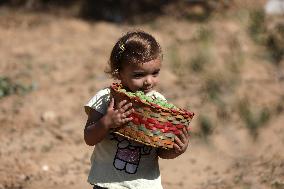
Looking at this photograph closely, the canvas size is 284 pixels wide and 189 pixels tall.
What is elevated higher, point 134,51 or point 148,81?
point 134,51

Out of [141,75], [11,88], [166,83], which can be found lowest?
[141,75]

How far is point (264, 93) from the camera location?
6.32 m

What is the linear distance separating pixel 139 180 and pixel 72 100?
3853 millimetres

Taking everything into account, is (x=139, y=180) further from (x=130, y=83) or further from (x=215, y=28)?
(x=215, y=28)

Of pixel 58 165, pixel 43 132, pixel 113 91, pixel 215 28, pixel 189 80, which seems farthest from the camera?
pixel 215 28

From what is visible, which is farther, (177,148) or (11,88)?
(11,88)

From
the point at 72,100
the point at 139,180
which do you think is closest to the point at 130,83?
the point at 139,180

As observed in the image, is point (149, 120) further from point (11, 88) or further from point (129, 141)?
point (11, 88)

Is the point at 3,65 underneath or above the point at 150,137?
above

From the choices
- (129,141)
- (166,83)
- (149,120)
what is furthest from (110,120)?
(166,83)

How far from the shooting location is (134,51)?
2.48 metres

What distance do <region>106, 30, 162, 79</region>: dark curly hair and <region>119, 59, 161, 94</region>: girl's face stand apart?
0.02 meters

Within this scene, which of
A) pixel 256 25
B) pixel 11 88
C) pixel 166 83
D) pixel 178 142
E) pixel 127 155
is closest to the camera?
pixel 178 142

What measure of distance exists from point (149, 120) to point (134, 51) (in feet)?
1.10
